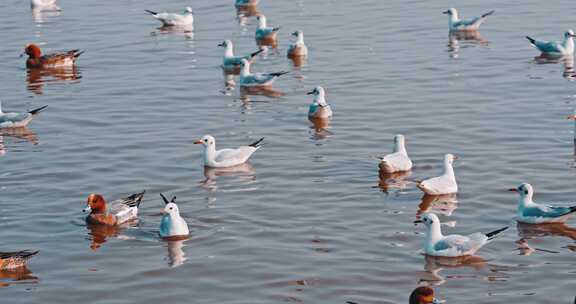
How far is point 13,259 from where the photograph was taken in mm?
17672

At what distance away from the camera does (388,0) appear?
4025 cm

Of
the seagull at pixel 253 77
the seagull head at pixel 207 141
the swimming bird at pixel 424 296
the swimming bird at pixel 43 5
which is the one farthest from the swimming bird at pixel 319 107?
the swimming bird at pixel 43 5

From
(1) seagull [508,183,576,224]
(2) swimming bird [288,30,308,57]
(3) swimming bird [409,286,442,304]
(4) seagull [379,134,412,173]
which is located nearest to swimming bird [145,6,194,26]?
(2) swimming bird [288,30,308,57]

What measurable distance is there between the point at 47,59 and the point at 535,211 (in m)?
17.3

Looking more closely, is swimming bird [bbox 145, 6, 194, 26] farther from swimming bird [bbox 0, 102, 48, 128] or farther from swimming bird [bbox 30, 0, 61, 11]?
swimming bird [bbox 0, 102, 48, 128]

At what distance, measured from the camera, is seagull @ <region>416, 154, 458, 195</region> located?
20688 millimetres

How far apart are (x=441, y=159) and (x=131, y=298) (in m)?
8.22

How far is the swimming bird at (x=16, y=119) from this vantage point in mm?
26500

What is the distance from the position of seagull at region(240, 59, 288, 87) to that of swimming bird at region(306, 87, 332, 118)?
10.0 ft

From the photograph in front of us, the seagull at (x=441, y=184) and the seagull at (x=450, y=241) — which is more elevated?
the seagull at (x=441, y=184)

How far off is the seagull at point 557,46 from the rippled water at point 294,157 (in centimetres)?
59

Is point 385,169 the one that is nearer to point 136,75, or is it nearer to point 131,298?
point 131,298

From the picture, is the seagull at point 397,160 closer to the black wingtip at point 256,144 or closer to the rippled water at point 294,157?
the rippled water at point 294,157

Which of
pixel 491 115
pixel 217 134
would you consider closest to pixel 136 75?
pixel 217 134
